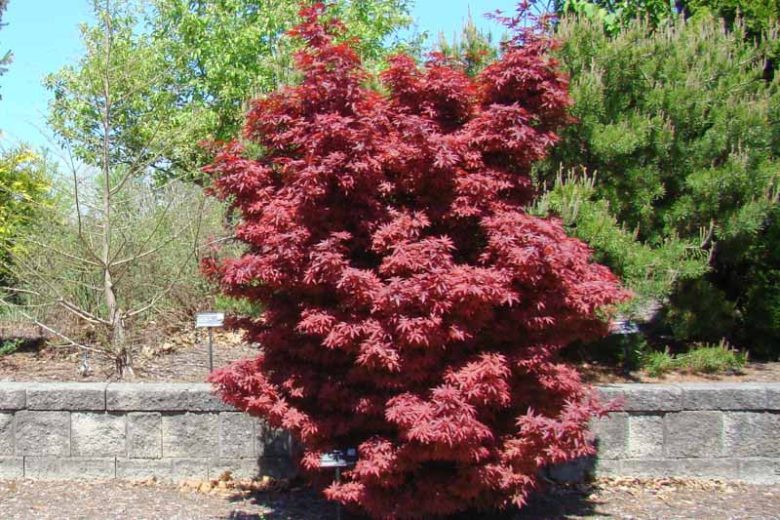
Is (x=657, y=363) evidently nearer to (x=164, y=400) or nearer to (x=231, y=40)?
(x=164, y=400)

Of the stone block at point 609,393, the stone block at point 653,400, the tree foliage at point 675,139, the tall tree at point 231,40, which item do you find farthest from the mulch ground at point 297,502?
the tall tree at point 231,40

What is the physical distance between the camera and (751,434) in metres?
5.97

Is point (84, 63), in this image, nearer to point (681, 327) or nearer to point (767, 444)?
point (681, 327)

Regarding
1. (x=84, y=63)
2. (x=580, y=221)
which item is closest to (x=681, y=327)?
(x=580, y=221)

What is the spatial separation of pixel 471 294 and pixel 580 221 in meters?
2.76

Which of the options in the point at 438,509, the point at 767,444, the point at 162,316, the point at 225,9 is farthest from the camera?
the point at 225,9

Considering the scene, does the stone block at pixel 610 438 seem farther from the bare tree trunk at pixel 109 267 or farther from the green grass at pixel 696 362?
the bare tree trunk at pixel 109 267

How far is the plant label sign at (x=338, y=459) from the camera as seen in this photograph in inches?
180

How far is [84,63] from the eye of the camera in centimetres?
730

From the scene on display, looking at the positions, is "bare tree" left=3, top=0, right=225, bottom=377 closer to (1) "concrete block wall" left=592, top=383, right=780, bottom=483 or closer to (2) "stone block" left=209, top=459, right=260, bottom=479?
(2) "stone block" left=209, top=459, right=260, bottom=479

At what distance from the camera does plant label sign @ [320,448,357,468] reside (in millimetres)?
4574

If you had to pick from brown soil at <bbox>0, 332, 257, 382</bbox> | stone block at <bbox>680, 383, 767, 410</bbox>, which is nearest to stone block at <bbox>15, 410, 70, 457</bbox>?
brown soil at <bbox>0, 332, 257, 382</bbox>

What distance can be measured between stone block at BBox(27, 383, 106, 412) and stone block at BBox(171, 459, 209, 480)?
2.17ft

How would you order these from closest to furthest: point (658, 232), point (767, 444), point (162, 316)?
point (767, 444) → point (658, 232) → point (162, 316)
